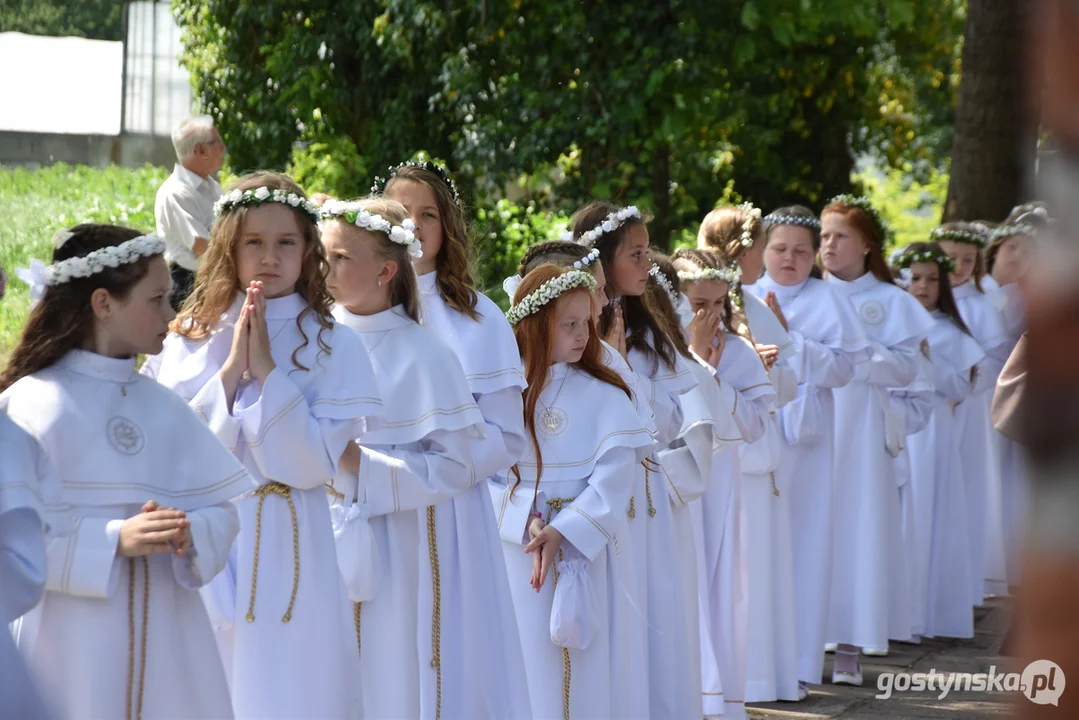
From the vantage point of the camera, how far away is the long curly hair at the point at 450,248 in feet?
18.2

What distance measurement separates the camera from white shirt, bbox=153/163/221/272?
334 inches

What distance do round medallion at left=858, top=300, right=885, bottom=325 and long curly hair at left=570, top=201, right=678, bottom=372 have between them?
3.02 meters

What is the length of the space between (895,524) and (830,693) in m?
1.53

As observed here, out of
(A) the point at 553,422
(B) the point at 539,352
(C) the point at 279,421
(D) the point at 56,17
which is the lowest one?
(C) the point at 279,421

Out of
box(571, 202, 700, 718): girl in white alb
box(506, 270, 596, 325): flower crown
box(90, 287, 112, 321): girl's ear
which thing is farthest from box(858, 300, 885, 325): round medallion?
box(90, 287, 112, 321): girl's ear

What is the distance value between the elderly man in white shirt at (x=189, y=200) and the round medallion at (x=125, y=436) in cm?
470

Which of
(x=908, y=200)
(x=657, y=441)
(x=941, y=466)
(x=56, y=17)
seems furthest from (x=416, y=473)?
(x=908, y=200)

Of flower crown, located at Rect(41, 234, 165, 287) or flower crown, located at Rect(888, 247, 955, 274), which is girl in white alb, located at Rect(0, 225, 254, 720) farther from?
flower crown, located at Rect(888, 247, 955, 274)

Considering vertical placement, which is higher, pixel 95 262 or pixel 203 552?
pixel 95 262

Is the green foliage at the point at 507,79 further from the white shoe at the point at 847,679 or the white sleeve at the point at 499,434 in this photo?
the white sleeve at the point at 499,434

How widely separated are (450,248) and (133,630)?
2.34 metres

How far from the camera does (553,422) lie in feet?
18.1

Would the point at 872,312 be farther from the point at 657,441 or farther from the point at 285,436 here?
the point at 285,436

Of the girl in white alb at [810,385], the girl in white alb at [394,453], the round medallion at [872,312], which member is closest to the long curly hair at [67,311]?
the girl in white alb at [394,453]
